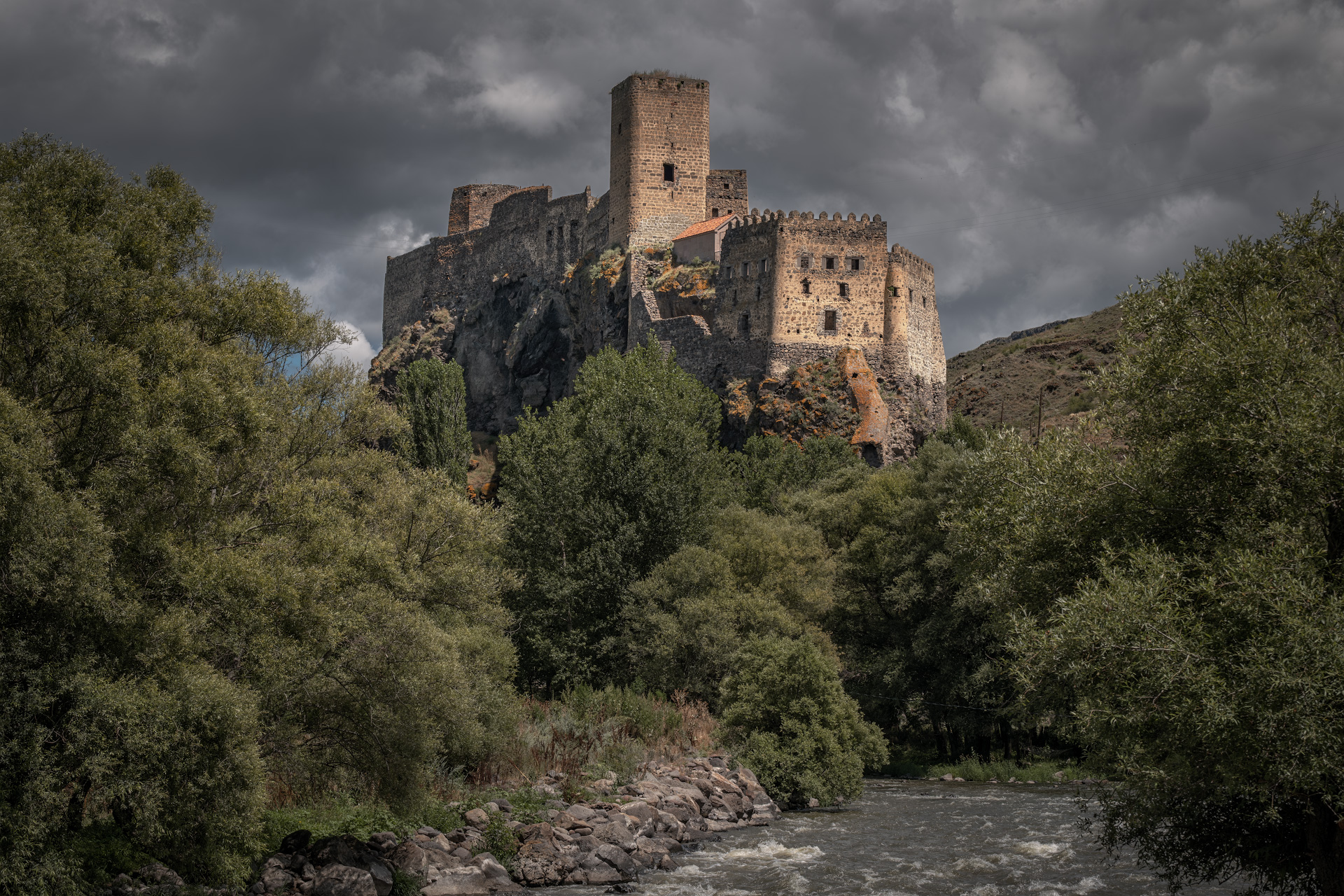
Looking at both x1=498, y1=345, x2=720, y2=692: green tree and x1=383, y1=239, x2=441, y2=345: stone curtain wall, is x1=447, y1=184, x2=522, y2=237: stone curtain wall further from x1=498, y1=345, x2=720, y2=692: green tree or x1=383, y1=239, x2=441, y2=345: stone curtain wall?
x1=498, y1=345, x2=720, y2=692: green tree

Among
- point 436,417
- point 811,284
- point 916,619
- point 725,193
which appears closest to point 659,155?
point 725,193

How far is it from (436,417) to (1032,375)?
51.9 m

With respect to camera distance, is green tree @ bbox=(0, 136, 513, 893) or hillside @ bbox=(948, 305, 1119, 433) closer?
green tree @ bbox=(0, 136, 513, 893)

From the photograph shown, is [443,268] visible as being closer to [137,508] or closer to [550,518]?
[550,518]

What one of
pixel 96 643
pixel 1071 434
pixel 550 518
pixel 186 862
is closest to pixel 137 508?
pixel 96 643

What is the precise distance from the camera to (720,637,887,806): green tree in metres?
26.1

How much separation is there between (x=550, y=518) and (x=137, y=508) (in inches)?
862

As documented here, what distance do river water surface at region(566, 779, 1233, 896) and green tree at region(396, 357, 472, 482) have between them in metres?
28.2

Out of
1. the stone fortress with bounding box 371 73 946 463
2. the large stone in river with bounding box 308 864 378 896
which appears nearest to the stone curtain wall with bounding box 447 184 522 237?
the stone fortress with bounding box 371 73 946 463

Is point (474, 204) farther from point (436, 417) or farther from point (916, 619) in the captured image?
point (916, 619)

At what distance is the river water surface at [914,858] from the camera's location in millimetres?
17672

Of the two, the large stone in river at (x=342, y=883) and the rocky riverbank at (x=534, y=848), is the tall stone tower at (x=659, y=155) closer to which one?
the rocky riverbank at (x=534, y=848)

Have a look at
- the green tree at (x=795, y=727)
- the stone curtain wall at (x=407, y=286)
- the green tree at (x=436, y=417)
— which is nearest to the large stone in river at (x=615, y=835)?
the green tree at (x=795, y=727)

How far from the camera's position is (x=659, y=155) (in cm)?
6838
